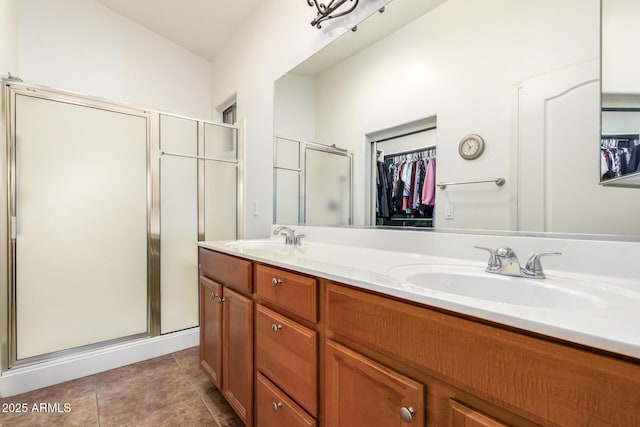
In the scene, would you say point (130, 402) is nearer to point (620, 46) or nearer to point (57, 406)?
point (57, 406)

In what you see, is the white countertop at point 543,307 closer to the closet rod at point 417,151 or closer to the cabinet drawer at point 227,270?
the cabinet drawer at point 227,270

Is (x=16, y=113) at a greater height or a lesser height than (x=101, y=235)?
greater

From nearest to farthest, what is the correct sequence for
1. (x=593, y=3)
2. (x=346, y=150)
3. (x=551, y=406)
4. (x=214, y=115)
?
(x=551, y=406)
(x=593, y=3)
(x=346, y=150)
(x=214, y=115)

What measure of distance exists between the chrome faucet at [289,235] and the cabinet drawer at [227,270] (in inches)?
16.3

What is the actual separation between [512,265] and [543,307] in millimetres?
121

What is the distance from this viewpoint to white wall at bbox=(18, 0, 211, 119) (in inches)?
88.4

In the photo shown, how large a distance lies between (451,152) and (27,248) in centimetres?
245

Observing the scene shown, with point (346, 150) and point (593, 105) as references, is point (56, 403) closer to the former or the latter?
point (346, 150)

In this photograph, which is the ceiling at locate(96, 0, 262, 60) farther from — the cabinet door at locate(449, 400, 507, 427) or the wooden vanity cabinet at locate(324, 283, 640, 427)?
the cabinet door at locate(449, 400, 507, 427)

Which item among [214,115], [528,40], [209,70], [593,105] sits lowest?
[593,105]

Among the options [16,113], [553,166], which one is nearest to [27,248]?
[16,113]

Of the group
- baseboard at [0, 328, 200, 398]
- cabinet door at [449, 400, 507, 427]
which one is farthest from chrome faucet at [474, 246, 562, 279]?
baseboard at [0, 328, 200, 398]

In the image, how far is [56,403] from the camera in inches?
61.5

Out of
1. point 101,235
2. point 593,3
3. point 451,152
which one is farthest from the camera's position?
point 101,235
